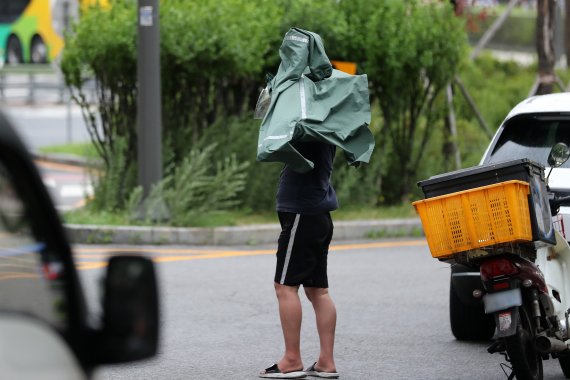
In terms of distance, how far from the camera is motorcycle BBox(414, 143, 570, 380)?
6727 mm

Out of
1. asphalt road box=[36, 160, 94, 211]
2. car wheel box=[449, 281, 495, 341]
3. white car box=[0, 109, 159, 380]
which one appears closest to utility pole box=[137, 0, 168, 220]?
asphalt road box=[36, 160, 94, 211]

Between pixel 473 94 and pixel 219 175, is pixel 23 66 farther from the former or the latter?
pixel 219 175

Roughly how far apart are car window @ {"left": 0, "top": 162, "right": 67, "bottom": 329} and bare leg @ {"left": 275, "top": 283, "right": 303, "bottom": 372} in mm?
4428

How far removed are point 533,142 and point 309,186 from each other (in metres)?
1.55

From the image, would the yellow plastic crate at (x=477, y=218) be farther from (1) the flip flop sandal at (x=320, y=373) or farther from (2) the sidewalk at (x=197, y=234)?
(2) the sidewalk at (x=197, y=234)

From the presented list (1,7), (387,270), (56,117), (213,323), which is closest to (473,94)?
(387,270)

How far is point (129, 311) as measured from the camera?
2967mm

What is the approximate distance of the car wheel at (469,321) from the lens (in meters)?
8.59

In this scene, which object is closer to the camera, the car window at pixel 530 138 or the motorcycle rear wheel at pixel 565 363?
the motorcycle rear wheel at pixel 565 363

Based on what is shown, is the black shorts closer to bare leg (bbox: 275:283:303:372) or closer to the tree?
bare leg (bbox: 275:283:303:372)

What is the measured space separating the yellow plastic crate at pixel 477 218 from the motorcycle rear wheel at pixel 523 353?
1.50 ft

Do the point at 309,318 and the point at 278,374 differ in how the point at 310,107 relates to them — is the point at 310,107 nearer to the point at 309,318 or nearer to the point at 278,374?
the point at 278,374

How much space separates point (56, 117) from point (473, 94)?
664 inches

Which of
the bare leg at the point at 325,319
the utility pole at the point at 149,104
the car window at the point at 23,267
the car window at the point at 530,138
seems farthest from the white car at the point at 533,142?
the utility pole at the point at 149,104
